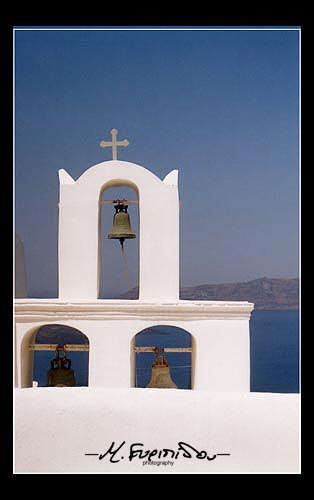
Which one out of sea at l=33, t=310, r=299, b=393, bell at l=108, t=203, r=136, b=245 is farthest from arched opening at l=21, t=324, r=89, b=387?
bell at l=108, t=203, r=136, b=245

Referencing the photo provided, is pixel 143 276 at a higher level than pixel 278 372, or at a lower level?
higher

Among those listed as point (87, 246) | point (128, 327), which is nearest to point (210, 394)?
point (128, 327)

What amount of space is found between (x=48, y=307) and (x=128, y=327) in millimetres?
920

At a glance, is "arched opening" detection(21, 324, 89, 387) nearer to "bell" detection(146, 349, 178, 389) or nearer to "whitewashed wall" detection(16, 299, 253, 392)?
"whitewashed wall" detection(16, 299, 253, 392)

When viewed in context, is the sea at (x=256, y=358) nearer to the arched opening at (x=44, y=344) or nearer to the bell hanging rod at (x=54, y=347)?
the arched opening at (x=44, y=344)

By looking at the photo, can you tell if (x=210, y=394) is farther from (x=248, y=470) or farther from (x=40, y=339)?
(x=40, y=339)

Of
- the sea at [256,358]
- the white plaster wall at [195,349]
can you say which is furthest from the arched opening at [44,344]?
the sea at [256,358]

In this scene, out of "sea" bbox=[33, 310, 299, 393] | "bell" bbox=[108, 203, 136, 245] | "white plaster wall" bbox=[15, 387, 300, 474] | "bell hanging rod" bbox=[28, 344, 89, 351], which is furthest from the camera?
"sea" bbox=[33, 310, 299, 393]

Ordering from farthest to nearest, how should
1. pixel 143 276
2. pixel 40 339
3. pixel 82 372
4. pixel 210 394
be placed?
pixel 82 372 → pixel 40 339 → pixel 143 276 → pixel 210 394

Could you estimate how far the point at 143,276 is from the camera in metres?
6.05

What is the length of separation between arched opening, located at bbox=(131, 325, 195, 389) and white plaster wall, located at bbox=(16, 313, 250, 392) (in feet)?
0.60

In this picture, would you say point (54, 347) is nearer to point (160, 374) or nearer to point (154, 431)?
point (160, 374)
